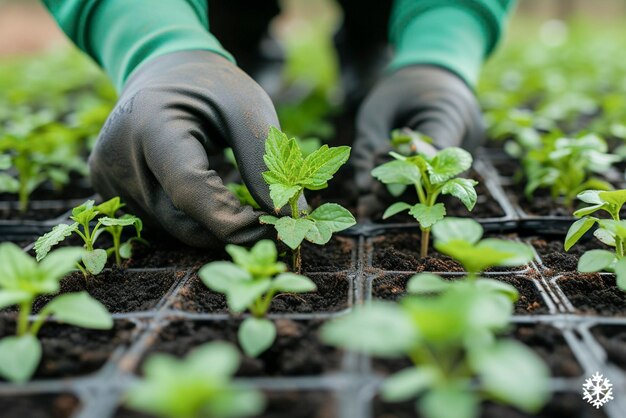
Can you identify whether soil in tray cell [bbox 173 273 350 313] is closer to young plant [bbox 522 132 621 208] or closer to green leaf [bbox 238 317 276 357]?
green leaf [bbox 238 317 276 357]

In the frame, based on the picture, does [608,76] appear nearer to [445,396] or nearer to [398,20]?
[398,20]

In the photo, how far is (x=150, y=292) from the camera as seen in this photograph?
116cm

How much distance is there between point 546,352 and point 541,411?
156 millimetres

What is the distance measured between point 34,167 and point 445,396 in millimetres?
1545

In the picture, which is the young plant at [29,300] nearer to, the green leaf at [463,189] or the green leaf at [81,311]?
the green leaf at [81,311]

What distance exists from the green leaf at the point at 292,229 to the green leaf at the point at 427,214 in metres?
0.22

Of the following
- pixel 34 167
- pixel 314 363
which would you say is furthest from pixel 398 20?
pixel 314 363

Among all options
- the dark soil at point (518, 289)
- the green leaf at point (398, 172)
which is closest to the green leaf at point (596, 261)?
the dark soil at point (518, 289)

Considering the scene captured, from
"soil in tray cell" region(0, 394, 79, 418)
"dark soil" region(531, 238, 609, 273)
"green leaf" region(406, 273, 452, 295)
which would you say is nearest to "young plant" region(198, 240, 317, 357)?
"green leaf" region(406, 273, 452, 295)

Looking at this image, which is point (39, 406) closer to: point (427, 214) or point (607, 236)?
point (427, 214)

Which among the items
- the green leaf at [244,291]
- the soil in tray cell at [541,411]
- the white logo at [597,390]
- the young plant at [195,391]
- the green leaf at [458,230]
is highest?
the green leaf at [458,230]

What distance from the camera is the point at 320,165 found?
1.13 m

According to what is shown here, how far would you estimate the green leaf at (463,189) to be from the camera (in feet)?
3.71

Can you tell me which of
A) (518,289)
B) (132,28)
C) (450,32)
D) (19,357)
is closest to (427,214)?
(518,289)
